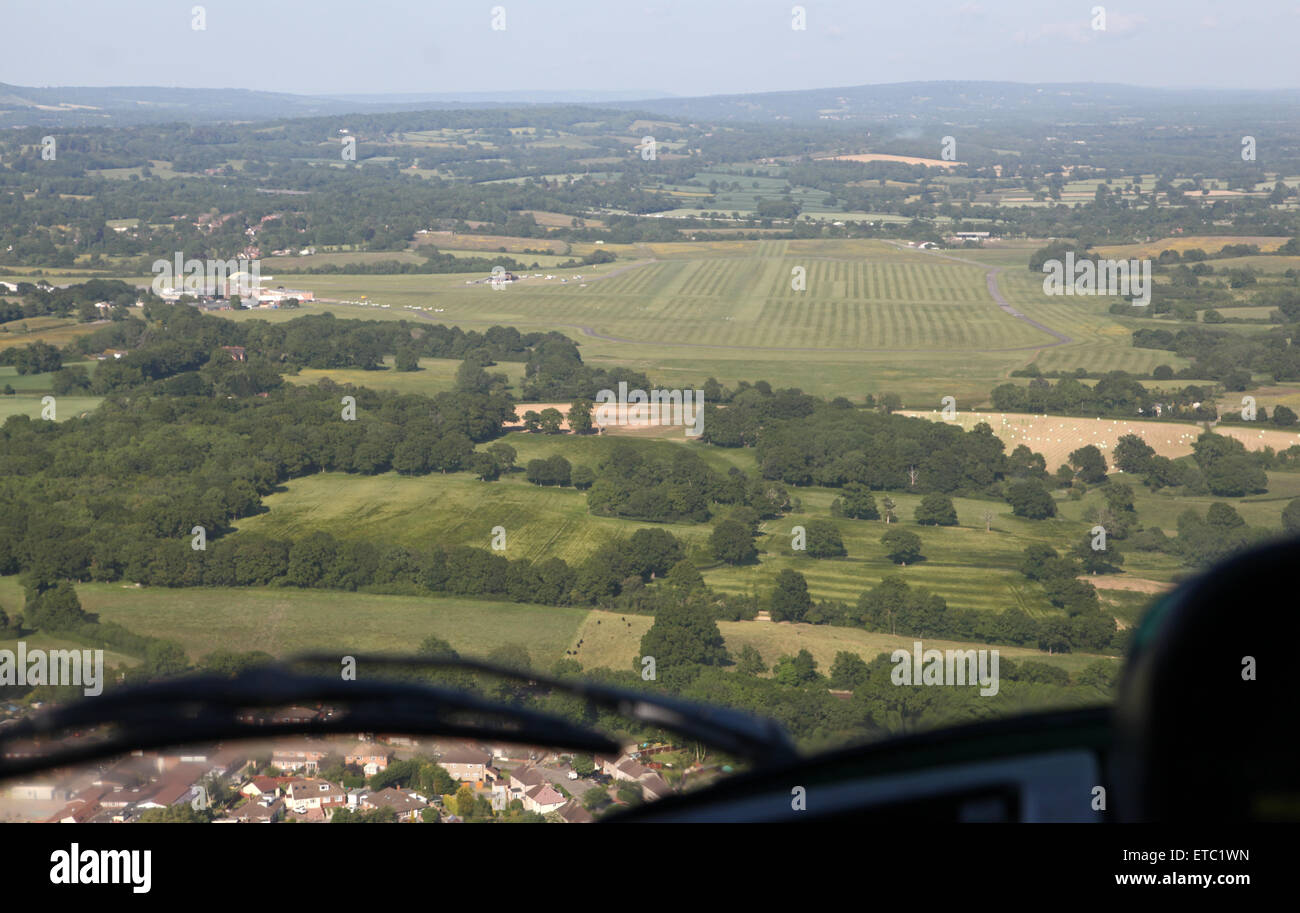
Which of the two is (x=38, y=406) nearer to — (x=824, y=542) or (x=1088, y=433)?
(x=824, y=542)

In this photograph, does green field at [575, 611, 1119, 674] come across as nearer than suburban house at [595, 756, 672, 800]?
No

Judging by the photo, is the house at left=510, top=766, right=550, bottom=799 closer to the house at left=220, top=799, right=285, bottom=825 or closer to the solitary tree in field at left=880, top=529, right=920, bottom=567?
the house at left=220, top=799, right=285, bottom=825

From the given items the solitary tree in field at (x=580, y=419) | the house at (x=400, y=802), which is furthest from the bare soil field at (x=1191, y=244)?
the house at (x=400, y=802)

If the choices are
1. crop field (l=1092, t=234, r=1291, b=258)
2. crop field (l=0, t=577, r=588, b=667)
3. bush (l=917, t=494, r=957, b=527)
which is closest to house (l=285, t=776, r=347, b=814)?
crop field (l=0, t=577, r=588, b=667)

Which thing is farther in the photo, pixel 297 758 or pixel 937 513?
pixel 937 513

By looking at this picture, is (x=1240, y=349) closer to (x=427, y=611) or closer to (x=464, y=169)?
(x=427, y=611)

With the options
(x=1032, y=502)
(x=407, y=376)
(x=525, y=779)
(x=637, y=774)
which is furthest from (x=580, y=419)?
→ (x=637, y=774)
